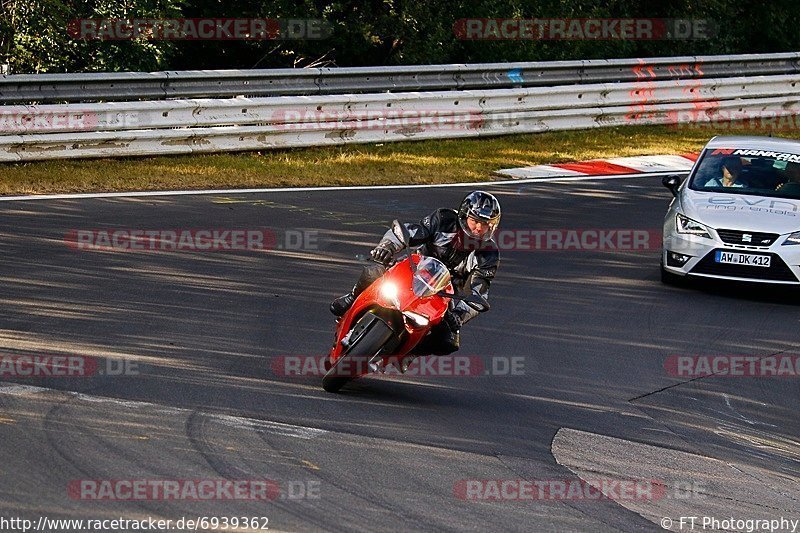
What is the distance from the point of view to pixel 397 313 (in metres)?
8.34

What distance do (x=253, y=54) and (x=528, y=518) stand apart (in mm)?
19003

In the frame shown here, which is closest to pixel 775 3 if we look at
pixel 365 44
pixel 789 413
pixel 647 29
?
pixel 647 29

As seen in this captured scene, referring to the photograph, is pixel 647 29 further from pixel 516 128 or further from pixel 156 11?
pixel 156 11

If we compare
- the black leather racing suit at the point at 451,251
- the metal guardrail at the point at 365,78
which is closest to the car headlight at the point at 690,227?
the black leather racing suit at the point at 451,251

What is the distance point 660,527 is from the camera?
6793 millimetres
